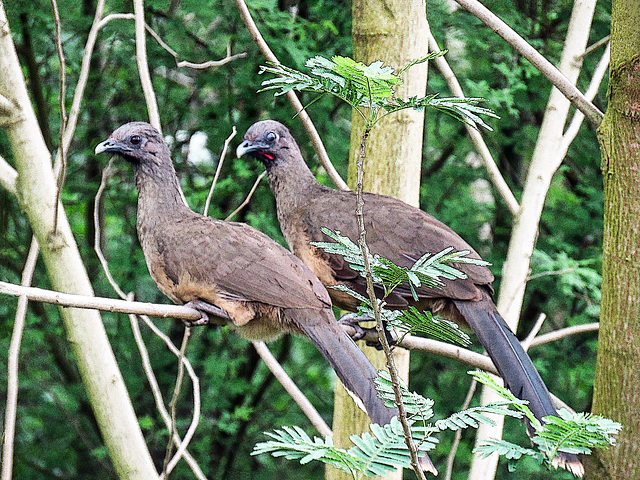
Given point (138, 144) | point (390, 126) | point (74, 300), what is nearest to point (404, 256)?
point (390, 126)

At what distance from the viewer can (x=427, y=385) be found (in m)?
5.65

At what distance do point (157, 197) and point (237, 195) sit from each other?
79.3 inches

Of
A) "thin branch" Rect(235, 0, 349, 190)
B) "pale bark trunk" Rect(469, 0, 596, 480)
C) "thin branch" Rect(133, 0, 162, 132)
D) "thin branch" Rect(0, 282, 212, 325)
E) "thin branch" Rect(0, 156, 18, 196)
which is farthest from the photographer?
"pale bark trunk" Rect(469, 0, 596, 480)

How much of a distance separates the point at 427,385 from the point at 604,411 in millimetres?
3488

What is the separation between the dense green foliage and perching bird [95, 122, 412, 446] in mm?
1561

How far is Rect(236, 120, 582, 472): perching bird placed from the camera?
2.64 metres

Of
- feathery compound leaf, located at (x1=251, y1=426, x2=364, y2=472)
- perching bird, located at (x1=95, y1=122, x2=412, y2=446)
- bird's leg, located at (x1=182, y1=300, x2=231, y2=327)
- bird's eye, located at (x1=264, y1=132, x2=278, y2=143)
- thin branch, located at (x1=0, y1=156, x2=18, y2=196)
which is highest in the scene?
bird's eye, located at (x1=264, y1=132, x2=278, y2=143)

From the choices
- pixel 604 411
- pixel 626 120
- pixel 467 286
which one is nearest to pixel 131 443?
pixel 467 286

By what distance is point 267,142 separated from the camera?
338cm

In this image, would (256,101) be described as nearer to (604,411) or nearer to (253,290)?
(253,290)

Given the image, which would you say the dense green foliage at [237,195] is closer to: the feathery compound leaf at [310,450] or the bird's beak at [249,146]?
the bird's beak at [249,146]

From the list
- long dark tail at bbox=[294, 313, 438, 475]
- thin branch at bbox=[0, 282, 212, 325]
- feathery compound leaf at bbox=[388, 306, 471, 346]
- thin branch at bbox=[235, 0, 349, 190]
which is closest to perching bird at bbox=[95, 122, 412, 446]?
long dark tail at bbox=[294, 313, 438, 475]

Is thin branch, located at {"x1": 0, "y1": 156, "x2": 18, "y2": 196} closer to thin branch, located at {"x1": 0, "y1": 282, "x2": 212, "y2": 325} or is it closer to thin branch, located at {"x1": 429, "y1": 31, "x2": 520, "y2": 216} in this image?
thin branch, located at {"x1": 0, "y1": 282, "x2": 212, "y2": 325}

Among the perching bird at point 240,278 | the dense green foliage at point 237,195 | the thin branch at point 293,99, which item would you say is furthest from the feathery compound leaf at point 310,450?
the dense green foliage at point 237,195
